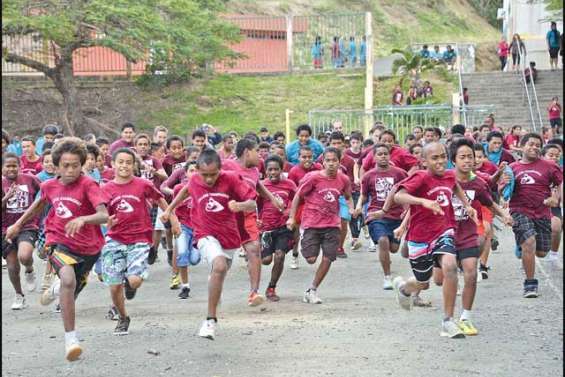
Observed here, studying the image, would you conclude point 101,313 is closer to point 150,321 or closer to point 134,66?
point 150,321

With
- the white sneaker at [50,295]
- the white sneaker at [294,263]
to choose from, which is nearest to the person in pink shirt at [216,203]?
the white sneaker at [50,295]

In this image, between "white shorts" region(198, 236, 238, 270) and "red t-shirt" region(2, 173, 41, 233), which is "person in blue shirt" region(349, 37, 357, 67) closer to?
"red t-shirt" region(2, 173, 41, 233)

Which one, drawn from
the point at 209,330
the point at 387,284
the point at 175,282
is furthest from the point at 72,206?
the point at 387,284

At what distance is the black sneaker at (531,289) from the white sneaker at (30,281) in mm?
5764

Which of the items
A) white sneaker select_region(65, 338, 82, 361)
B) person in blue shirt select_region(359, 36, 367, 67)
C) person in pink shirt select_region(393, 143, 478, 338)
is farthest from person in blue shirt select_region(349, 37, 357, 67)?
white sneaker select_region(65, 338, 82, 361)

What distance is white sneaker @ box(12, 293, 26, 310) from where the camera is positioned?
10156 mm

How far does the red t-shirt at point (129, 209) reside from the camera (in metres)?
8.79

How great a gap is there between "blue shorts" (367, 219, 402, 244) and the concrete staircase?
18805mm

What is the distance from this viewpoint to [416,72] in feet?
96.2

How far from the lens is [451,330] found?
26.0 ft

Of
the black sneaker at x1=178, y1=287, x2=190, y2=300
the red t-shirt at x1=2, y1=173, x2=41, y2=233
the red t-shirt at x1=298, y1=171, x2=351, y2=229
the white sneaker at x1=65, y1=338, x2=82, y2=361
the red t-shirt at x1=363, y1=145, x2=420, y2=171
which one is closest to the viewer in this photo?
the white sneaker at x1=65, y1=338, x2=82, y2=361

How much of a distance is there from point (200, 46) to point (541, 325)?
2236 cm


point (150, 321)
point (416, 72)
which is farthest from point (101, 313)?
point (416, 72)

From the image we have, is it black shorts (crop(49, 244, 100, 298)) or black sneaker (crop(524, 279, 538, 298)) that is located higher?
black shorts (crop(49, 244, 100, 298))
